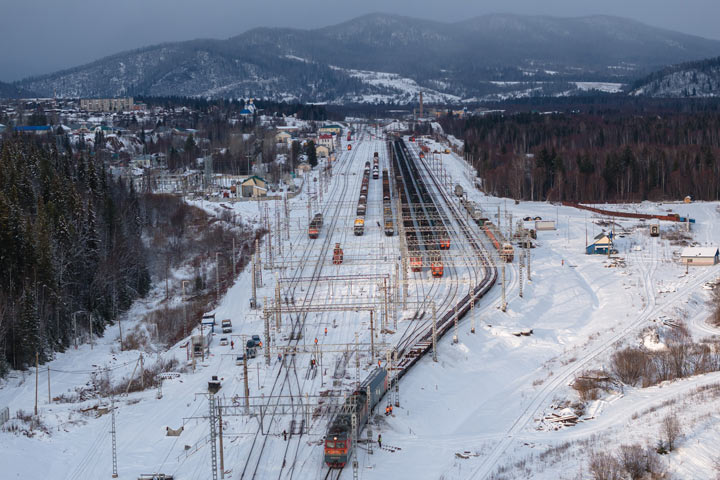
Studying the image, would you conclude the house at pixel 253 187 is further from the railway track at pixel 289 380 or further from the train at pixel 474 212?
the railway track at pixel 289 380

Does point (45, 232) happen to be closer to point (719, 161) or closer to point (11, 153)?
point (11, 153)

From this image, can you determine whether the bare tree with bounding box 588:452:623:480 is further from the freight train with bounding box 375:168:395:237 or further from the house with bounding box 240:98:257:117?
the house with bounding box 240:98:257:117

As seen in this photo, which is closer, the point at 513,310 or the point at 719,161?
the point at 513,310

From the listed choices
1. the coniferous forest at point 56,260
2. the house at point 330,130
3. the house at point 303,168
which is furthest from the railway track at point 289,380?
the house at point 330,130

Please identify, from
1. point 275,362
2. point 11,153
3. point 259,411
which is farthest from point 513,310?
point 11,153

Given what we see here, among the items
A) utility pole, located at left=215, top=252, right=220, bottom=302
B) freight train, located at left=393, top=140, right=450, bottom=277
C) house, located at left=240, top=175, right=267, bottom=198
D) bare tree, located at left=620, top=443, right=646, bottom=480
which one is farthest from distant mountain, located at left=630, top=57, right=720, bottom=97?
bare tree, located at left=620, top=443, right=646, bottom=480

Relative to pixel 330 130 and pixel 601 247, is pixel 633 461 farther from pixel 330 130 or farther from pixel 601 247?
pixel 330 130

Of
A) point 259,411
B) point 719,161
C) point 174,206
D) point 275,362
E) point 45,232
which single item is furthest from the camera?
point 719,161
